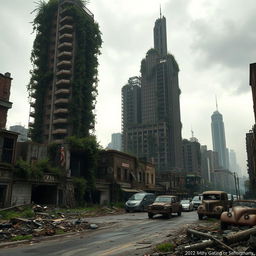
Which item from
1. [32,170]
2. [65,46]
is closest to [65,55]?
[65,46]

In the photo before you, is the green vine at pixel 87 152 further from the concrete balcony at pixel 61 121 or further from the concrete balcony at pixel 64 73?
the concrete balcony at pixel 64 73

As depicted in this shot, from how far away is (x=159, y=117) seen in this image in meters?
158

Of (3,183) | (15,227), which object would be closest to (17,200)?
(3,183)

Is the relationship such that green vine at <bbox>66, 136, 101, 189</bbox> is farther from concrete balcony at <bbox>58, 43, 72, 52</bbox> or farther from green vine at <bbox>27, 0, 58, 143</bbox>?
concrete balcony at <bbox>58, 43, 72, 52</bbox>

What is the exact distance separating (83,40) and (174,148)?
90.7 metres

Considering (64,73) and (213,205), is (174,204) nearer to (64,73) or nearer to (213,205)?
(213,205)

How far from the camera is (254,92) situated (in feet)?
157

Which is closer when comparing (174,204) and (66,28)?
(174,204)

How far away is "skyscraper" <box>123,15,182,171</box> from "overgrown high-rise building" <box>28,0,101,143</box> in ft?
245

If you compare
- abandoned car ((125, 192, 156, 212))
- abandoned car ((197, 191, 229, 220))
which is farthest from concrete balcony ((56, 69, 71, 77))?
abandoned car ((197, 191, 229, 220))

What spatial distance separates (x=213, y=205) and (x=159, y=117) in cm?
13996

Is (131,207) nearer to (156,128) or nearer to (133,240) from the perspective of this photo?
(133,240)

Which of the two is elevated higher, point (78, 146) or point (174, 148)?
point (174, 148)

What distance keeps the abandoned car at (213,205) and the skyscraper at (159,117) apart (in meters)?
Answer: 120
